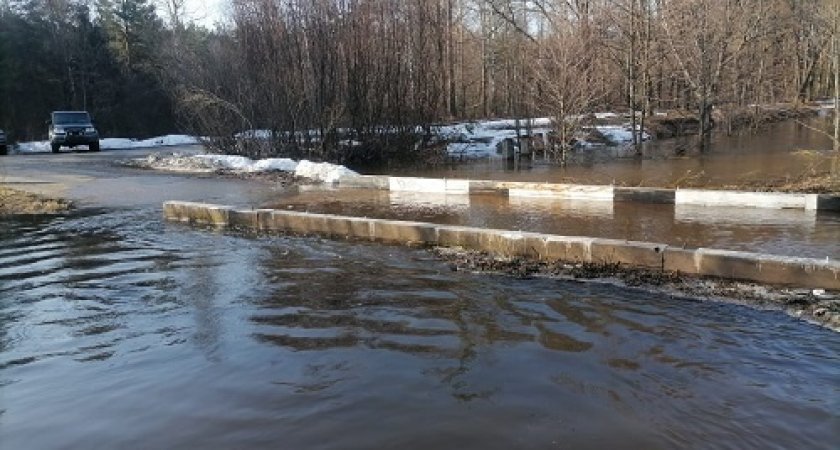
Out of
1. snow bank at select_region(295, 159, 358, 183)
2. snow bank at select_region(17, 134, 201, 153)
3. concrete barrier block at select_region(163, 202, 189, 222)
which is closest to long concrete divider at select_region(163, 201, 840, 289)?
concrete barrier block at select_region(163, 202, 189, 222)

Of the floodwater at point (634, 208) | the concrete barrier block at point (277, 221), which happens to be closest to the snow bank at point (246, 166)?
the floodwater at point (634, 208)

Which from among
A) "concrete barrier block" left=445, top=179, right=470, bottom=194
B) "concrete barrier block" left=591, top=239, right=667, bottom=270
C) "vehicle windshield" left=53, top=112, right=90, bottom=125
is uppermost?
"vehicle windshield" left=53, top=112, right=90, bottom=125

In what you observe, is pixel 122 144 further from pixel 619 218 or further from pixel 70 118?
pixel 619 218

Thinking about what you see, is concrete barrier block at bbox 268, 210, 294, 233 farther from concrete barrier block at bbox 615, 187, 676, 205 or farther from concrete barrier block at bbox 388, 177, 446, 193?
concrete barrier block at bbox 615, 187, 676, 205

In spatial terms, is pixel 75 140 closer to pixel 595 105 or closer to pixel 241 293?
pixel 595 105

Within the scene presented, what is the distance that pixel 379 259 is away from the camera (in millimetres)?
Result: 9211

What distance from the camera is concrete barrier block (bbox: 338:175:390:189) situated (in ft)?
54.9

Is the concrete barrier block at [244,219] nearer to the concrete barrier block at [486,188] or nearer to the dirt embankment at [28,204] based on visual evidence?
the dirt embankment at [28,204]

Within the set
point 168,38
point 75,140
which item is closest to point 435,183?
point 75,140

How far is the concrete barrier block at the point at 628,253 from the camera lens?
7906mm

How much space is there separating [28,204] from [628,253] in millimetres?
13383

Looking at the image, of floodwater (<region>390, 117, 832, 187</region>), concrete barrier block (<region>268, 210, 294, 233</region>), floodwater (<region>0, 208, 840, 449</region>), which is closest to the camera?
floodwater (<region>0, 208, 840, 449</region>)

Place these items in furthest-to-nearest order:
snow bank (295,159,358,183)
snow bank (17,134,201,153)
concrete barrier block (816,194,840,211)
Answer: snow bank (17,134,201,153) < snow bank (295,159,358,183) < concrete barrier block (816,194,840,211)

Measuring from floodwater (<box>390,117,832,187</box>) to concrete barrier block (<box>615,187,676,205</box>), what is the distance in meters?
3.66
